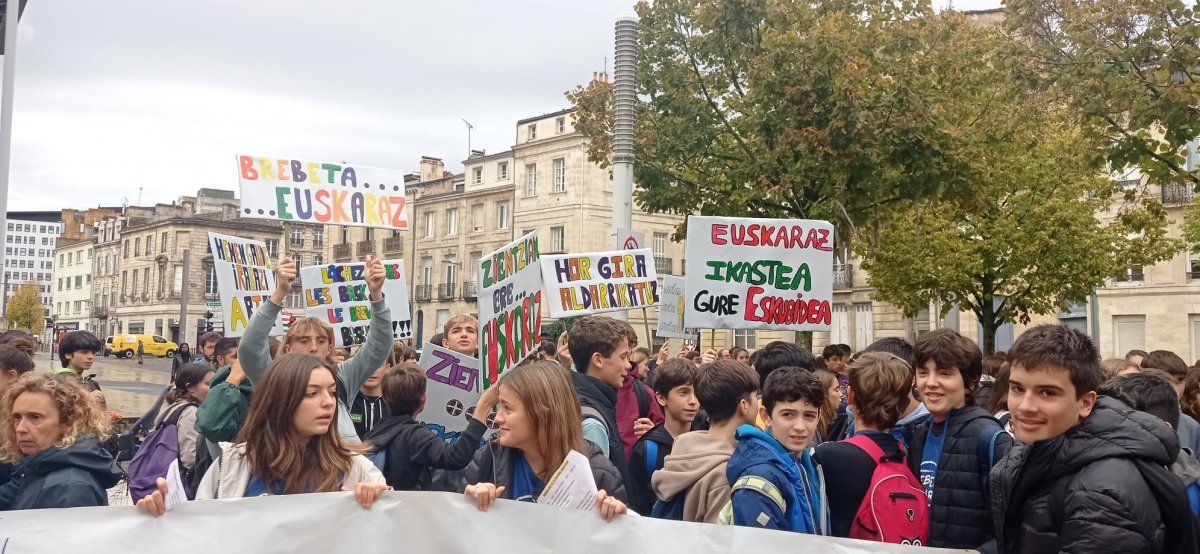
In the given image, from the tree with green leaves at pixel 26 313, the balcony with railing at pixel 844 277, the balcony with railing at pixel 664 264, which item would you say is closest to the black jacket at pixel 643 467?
the balcony with railing at pixel 844 277

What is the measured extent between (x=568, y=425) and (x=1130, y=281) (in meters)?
37.9

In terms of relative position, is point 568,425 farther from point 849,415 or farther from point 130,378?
point 130,378

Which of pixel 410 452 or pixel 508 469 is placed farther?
pixel 410 452

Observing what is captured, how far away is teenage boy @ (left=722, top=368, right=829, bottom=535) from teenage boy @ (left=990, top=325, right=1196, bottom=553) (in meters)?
0.81

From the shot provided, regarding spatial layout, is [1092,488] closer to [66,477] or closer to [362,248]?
[66,477]

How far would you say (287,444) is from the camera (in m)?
3.86

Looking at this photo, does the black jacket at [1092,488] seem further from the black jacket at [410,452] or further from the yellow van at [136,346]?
the yellow van at [136,346]

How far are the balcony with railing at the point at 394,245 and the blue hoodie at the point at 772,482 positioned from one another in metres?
61.2

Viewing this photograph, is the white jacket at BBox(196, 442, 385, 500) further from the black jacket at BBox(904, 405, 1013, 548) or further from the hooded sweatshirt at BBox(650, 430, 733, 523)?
the black jacket at BBox(904, 405, 1013, 548)

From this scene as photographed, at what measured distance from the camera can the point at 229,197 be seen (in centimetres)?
8650

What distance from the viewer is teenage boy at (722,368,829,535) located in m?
3.88

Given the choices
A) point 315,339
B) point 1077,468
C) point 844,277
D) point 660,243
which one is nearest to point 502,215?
point 660,243

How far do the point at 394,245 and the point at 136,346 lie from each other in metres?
16.0

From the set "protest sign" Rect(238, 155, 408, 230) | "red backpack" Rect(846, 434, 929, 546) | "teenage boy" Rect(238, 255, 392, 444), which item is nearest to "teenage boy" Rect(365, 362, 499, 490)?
"teenage boy" Rect(238, 255, 392, 444)
